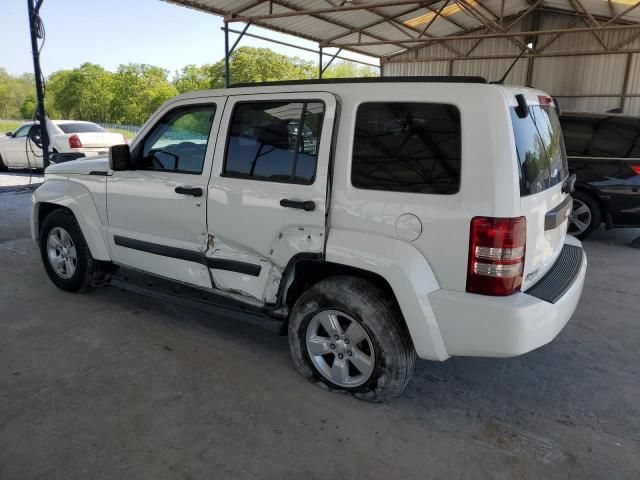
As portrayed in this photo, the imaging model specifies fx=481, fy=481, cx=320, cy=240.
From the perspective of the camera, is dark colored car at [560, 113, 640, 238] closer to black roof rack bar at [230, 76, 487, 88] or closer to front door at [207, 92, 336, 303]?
black roof rack bar at [230, 76, 487, 88]

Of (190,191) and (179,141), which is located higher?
(179,141)

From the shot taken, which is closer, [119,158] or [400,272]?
[400,272]

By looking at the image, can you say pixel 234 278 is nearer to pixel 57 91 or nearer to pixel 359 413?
pixel 359 413

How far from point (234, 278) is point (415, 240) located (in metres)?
1.36

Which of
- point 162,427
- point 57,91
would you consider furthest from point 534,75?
point 57,91

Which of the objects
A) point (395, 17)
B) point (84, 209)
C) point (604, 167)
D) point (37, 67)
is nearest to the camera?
point (84, 209)

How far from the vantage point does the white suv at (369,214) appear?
2379mm

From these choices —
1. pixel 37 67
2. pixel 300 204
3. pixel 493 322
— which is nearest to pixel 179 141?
pixel 300 204

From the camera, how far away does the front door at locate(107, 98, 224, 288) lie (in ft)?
11.1

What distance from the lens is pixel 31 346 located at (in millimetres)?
3516

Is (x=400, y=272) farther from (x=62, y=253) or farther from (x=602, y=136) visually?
(x=602, y=136)

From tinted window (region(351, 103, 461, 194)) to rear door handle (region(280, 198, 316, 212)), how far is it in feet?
0.92

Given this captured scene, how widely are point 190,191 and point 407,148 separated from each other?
5.17ft

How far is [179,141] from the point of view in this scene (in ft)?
11.8
